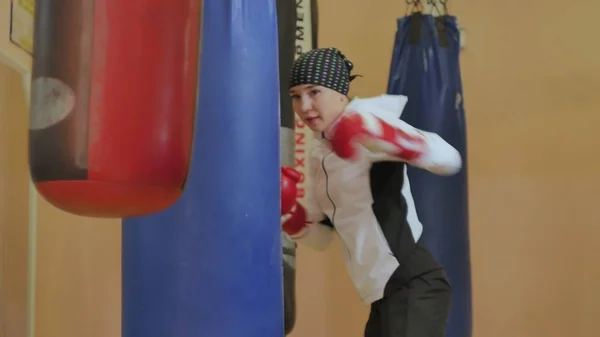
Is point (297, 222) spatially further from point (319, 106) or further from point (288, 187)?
point (319, 106)

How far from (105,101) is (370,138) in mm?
589

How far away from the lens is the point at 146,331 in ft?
3.59

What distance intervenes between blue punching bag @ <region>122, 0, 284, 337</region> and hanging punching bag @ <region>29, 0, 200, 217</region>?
25 centimetres

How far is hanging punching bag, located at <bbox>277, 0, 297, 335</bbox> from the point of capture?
1582 millimetres

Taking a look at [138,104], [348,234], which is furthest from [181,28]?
[348,234]

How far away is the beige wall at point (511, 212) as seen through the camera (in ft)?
6.89

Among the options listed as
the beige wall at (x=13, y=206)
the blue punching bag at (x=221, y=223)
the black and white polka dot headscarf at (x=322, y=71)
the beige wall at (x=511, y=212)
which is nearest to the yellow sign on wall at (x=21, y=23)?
the beige wall at (x=13, y=206)

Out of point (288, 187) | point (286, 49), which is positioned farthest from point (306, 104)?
point (286, 49)

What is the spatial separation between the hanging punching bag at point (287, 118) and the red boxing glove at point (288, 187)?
5.9 inches

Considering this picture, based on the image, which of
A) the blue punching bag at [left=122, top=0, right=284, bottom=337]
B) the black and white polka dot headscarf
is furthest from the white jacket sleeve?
the blue punching bag at [left=122, top=0, right=284, bottom=337]

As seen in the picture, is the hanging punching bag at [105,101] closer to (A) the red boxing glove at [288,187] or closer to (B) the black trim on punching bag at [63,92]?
(B) the black trim on punching bag at [63,92]

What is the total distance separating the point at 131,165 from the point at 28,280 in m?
1.38

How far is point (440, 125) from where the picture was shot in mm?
1786

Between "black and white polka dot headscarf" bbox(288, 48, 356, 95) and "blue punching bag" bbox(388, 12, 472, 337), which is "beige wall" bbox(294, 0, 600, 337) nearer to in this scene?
"blue punching bag" bbox(388, 12, 472, 337)
